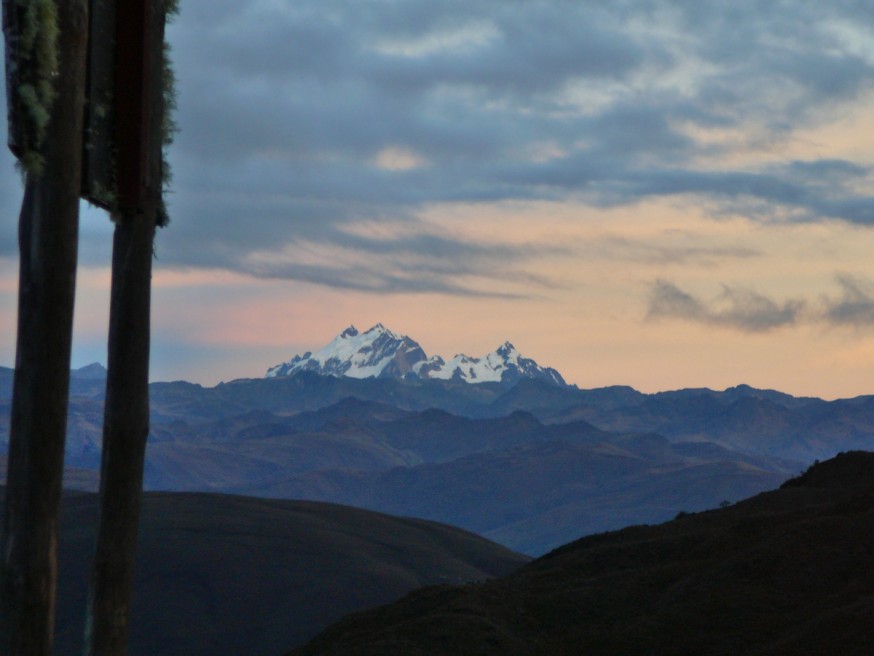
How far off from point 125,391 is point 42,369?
119 cm

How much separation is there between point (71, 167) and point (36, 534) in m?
2.21

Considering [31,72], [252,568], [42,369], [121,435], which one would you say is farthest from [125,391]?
[252,568]

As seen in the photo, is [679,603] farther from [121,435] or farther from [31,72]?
[31,72]

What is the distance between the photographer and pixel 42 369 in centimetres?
661

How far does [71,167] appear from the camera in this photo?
677 centimetres

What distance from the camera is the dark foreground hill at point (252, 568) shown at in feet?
320

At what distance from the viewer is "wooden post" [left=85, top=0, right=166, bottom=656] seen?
7.53m

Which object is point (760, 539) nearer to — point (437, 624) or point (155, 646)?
point (437, 624)

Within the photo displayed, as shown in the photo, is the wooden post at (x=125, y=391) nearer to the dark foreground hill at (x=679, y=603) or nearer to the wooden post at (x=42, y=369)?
the wooden post at (x=42, y=369)

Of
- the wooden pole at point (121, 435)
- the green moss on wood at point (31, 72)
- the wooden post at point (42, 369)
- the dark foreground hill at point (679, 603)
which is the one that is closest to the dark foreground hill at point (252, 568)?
the dark foreground hill at point (679, 603)

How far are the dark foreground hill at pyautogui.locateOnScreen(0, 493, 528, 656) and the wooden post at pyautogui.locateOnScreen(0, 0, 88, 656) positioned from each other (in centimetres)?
7922

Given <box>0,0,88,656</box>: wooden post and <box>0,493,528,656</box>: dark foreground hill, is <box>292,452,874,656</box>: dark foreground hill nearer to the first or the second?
<box>0,0,88,656</box>: wooden post

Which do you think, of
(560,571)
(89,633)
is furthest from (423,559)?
(89,633)

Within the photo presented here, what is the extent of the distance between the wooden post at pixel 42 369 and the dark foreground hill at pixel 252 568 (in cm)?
7922
